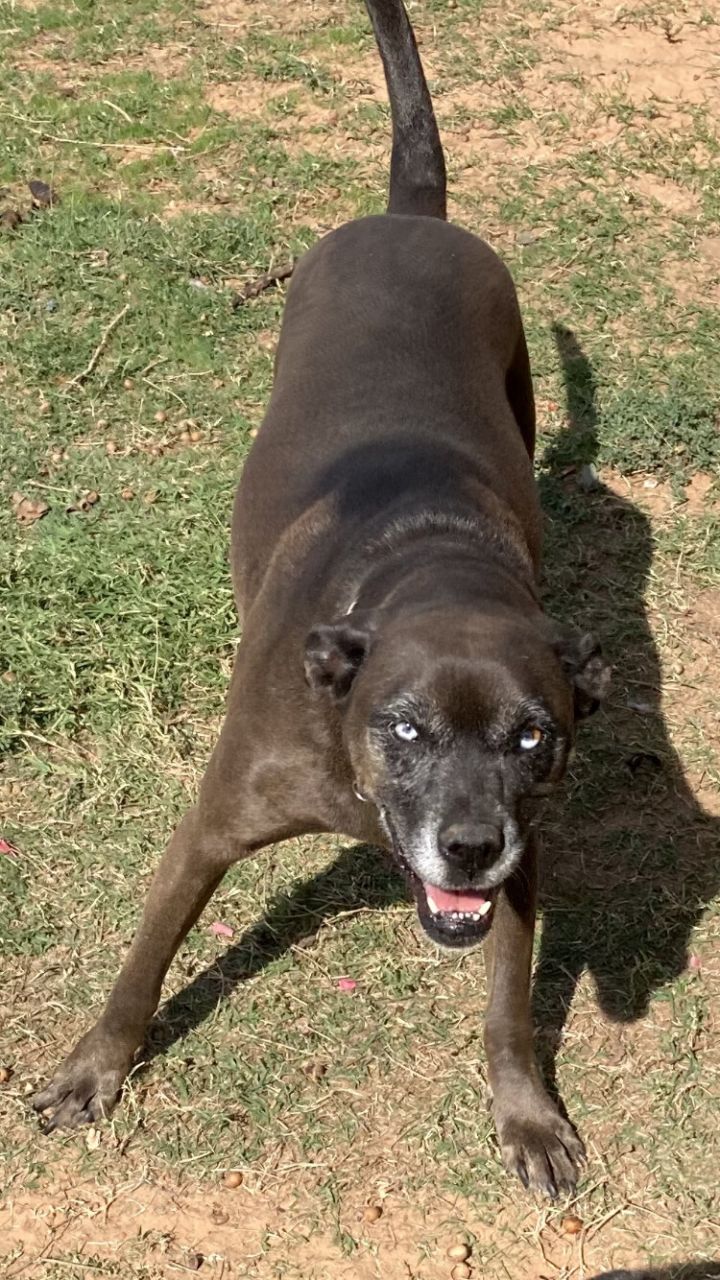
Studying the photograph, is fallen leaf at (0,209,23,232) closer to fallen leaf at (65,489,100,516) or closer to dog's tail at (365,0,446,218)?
fallen leaf at (65,489,100,516)

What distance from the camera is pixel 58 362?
7.50 m

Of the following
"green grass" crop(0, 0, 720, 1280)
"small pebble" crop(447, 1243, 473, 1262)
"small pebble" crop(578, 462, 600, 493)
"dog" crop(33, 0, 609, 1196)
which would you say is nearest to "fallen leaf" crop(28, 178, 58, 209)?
"green grass" crop(0, 0, 720, 1280)

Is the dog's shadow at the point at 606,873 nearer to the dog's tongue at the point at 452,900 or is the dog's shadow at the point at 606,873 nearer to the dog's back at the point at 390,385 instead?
the dog's back at the point at 390,385

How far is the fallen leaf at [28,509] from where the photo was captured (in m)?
6.73

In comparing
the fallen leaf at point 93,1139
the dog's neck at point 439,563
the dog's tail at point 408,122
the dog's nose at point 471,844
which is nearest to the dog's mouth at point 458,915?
the dog's nose at point 471,844

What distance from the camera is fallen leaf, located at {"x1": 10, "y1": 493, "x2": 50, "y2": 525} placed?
6.73 metres

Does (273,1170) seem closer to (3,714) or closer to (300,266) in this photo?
(3,714)

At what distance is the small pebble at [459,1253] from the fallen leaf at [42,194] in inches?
231

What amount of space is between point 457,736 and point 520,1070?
145cm

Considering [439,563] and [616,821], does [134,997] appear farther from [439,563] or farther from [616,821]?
[616,821]

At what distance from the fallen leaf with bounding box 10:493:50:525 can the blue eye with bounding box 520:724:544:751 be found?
3465 mm

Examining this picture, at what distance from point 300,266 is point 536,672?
2679 millimetres

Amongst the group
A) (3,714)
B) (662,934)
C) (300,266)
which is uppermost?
(300,266)

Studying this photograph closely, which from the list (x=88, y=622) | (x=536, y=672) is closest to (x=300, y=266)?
(x=88, y=622)
